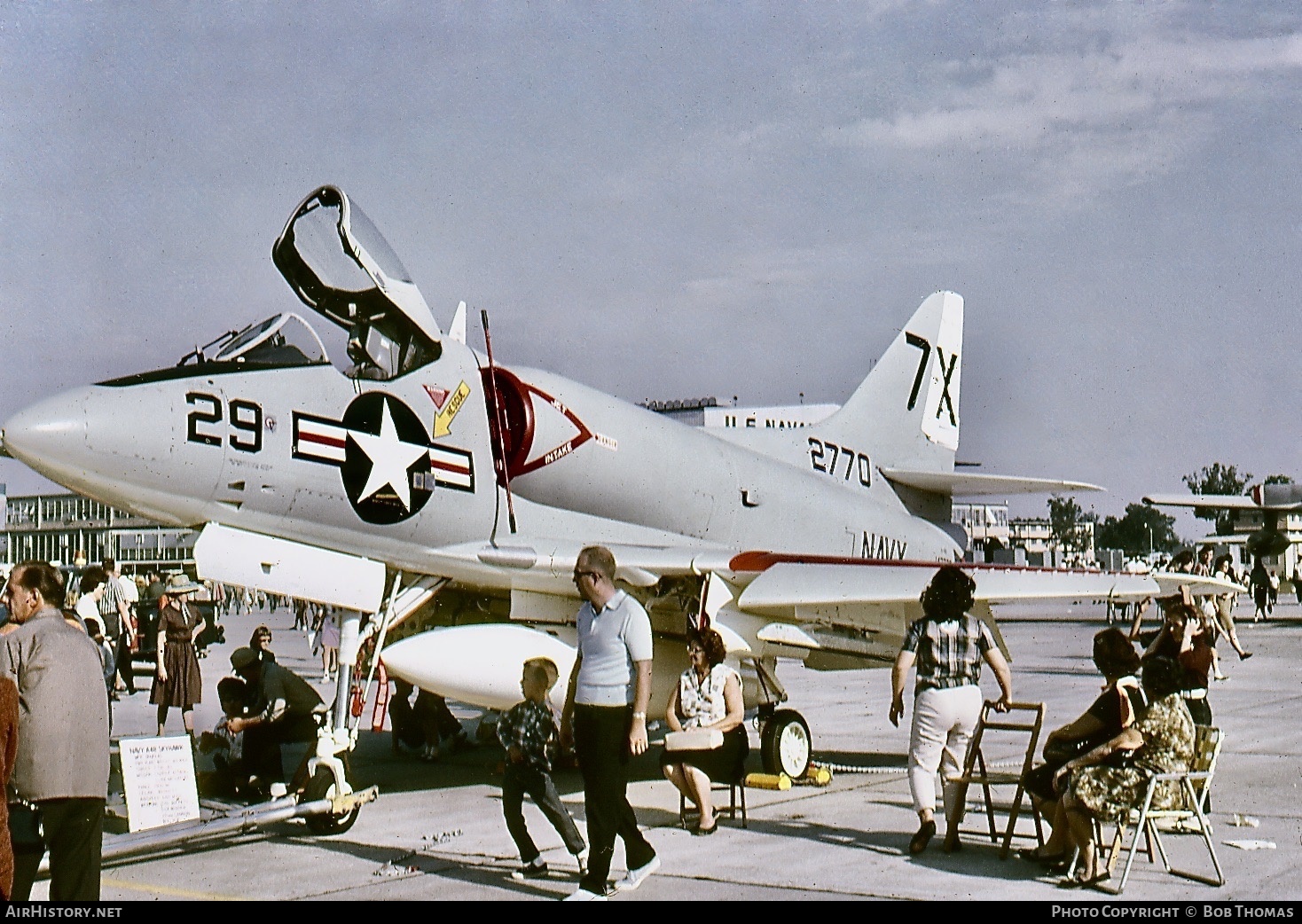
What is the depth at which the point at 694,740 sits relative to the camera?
7.73 m

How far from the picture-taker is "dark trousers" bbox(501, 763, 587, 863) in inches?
253

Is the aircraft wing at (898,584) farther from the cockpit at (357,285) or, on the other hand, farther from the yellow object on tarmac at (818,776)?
the cockpit at (357,285)

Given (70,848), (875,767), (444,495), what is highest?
(444,495)

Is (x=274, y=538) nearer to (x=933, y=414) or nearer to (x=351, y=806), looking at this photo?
(x=351, y=806)

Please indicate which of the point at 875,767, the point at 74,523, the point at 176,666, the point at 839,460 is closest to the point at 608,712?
the point at 875,767

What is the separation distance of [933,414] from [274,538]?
9.18 meters

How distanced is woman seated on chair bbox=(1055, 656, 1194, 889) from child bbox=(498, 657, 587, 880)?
2428 millimetres

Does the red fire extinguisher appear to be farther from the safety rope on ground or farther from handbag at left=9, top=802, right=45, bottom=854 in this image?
the safety rope on ground

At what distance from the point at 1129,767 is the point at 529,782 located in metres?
2.93

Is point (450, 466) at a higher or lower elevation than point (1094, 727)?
higher

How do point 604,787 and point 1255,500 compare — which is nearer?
point 604,787

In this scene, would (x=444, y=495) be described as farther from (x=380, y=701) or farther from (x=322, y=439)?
(x=380, y=701)

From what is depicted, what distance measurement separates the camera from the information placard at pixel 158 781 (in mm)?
6875

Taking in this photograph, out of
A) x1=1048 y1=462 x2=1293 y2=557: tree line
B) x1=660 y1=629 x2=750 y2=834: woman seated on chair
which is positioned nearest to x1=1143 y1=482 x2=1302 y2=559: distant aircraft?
x1=660 y1=629 x2=750 y2=834: woman seated on chair
